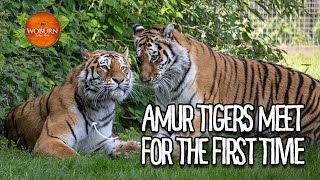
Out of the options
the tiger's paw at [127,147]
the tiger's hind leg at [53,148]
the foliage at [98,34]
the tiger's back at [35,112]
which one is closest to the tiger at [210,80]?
the tiger's paw at [127,147]

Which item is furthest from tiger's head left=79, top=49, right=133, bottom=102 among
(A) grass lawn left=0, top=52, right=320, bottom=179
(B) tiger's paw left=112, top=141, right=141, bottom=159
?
(A) grass lawn left=0, top=52, right=320, bottom=179

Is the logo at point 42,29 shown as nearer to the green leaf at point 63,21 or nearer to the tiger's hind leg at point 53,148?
the green leaf at point 63,21

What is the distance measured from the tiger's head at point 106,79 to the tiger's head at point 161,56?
0.19 m

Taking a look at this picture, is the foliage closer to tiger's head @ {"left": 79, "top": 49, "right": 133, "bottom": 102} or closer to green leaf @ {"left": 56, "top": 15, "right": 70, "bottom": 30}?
green leaf @ {"left": 56, "top": 15, "right": 70, "bottom": 30}

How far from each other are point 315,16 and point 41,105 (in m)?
11.0

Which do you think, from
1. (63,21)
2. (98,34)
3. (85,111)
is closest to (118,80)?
(85,111)

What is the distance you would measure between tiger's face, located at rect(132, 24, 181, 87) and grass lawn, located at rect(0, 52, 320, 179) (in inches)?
33.7

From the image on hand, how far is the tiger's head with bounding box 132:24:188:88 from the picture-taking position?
7484 millimetres

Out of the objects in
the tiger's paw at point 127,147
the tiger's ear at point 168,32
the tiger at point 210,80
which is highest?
the tiger's ear at point 168,32

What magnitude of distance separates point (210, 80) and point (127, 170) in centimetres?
161

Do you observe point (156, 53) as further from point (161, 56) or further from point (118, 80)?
point (118, 80)

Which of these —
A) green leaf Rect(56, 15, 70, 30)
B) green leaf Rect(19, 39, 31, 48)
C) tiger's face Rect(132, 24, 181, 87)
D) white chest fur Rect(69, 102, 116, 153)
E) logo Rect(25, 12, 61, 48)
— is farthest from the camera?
green leaf Rect(56, 15, 70, 30)

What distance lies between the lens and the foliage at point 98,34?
320 inches

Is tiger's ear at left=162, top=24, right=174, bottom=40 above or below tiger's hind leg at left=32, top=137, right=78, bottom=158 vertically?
above
